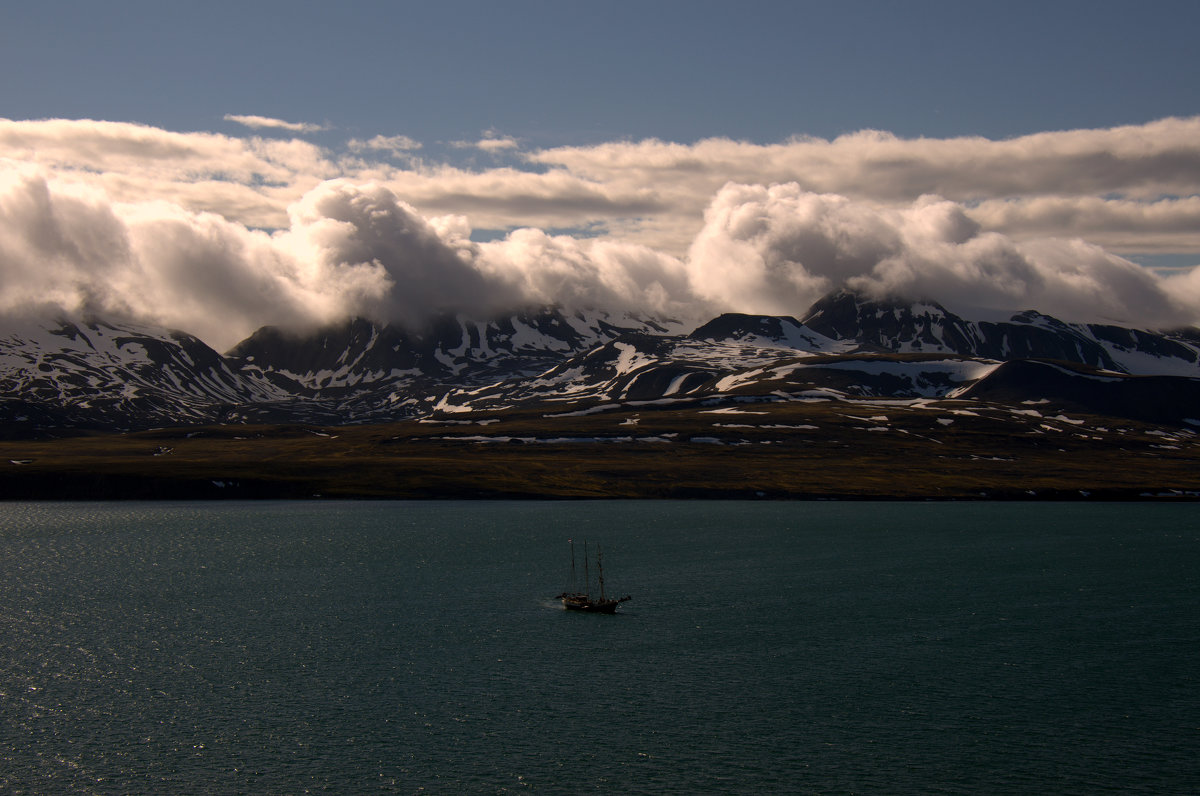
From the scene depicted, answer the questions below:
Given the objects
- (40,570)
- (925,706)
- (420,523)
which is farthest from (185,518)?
(925,706)

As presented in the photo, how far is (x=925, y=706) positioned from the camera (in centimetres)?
6097

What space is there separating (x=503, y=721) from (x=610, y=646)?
20042 millimetres

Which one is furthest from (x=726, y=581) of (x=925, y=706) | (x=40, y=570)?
(x=40, y=570)

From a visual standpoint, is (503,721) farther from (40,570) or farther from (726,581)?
(40,570)

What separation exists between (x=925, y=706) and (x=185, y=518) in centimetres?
14923

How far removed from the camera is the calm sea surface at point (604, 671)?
50.4 m

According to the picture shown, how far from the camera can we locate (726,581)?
107 meters

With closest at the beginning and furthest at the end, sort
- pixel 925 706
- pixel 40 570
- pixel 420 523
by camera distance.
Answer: pixel 925 706 → pixel 40 570 → pixel 420 523

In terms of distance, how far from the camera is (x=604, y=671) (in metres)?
69.9

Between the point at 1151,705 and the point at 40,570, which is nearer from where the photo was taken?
the point at 1151,705

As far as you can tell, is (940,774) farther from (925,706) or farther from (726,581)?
(726,581)

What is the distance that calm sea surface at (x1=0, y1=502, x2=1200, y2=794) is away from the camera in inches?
1984

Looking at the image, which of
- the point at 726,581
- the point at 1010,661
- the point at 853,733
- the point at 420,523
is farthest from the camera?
the point at 420,523

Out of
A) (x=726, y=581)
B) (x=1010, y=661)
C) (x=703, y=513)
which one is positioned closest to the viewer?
→ (x=1010, y=661)
